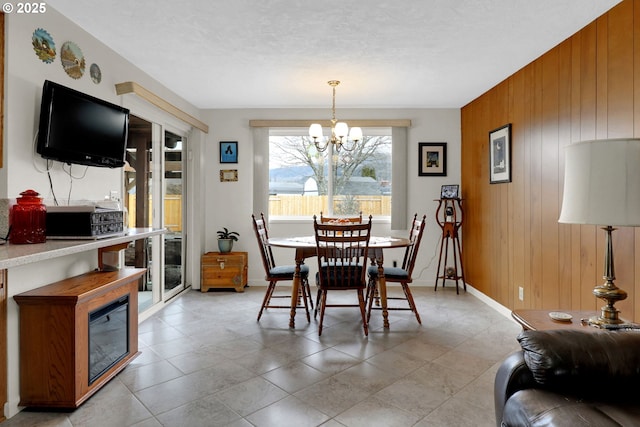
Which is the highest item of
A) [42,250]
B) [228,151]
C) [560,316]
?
[228,151]

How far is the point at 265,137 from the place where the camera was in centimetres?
473

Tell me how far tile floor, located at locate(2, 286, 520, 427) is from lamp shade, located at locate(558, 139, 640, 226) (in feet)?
3.77

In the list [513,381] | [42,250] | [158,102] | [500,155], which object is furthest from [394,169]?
[42,250]

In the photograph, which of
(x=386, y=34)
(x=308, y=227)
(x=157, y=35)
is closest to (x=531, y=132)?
(x=386, y=34)

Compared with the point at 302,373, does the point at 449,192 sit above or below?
above

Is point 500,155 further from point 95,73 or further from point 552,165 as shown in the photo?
point 95,73

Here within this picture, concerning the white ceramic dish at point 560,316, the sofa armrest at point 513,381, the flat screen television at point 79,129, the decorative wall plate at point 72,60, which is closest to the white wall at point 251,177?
the flat screen television at point 79,129

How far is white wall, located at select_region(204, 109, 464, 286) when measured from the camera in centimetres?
474

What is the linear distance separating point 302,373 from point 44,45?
258 cm

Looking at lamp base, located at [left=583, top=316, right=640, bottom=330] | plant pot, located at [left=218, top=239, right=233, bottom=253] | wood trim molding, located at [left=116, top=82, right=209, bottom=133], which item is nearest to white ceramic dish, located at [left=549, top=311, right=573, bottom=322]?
lamp base, located at [left=583, top=316, right=640, bottom=330]

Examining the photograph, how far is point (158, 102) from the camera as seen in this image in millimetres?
3416

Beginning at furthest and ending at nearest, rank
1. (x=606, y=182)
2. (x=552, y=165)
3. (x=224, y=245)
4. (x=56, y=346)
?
1. (x=224, y=245)
2. (x=552, y=165)
3. (x=56, y=346)
4. (x=606, y=182)

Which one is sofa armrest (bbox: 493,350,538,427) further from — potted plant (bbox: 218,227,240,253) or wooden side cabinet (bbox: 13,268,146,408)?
potted plant (bbox: 218,227,240,253)

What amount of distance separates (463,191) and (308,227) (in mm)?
2099
